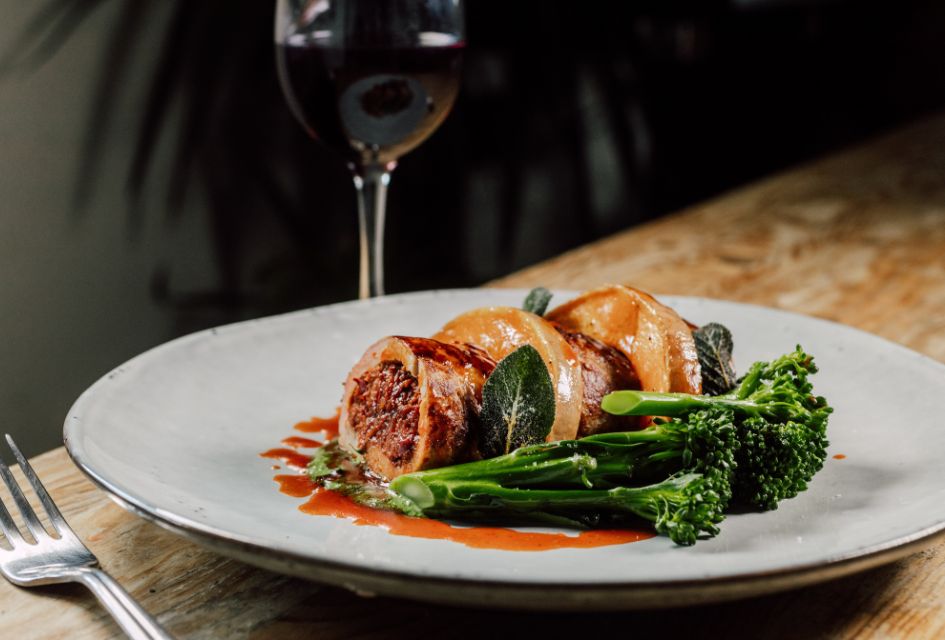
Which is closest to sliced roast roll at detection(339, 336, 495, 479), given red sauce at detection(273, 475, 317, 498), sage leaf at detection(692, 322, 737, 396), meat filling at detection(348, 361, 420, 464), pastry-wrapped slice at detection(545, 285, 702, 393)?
meat filling at detection(348, 361, 420, 464)

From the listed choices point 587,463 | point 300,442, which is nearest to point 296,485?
point 300,442

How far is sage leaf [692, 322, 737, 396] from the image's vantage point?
5.24 feet

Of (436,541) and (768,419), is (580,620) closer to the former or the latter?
(436,541)

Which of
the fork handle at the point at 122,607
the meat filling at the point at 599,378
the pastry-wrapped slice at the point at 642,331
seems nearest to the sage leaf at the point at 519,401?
the meat filling at the point at 599,378

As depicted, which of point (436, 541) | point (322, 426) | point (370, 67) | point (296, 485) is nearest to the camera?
point (436, 541)

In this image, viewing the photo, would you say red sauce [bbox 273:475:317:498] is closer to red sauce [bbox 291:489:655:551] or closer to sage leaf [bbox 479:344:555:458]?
red sauce [bbox 291:489:655:551]

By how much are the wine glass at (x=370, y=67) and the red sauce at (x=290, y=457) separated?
2.45 ft

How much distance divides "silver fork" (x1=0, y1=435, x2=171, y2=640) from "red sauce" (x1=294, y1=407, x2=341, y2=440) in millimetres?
480

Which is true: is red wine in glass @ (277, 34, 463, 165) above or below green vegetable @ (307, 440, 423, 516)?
above

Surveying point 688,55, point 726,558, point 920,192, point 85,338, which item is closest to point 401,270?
point 85,338

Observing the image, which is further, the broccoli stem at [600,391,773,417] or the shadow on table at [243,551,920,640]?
the broccoli stem at [600,391,773,417]

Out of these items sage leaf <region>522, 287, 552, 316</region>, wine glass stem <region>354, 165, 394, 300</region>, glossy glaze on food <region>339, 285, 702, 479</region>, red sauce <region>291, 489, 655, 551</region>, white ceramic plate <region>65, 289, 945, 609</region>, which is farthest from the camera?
wine glass stem <region>354, 165, 394, 300</region>

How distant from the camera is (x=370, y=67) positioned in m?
1.93

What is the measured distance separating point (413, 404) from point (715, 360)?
19.6 inches
